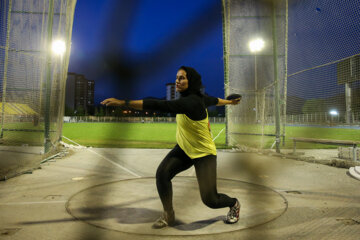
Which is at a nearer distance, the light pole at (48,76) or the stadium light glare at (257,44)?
the stadium light glare at (257,44)

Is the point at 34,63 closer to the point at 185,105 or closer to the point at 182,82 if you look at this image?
the point at 182,82

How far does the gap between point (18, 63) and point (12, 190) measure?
10.1ft

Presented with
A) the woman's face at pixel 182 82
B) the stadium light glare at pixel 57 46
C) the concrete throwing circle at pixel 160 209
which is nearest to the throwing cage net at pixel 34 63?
A: the stadium light glare at pixel 57 46

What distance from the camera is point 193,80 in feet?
7.73

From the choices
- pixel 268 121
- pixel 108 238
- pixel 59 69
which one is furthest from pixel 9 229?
pixel 268 121

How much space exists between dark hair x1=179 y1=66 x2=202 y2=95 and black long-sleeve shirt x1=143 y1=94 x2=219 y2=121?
5 cm

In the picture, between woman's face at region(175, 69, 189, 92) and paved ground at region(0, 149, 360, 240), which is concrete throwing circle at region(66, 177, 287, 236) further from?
woman's face at region(175, 69, 189, 92)

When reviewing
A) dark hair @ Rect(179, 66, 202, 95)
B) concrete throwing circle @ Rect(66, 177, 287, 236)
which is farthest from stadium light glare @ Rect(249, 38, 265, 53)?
concrete throwing circle @ Rect(66, 177, 287, 236)

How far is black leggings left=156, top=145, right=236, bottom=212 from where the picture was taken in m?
2.69

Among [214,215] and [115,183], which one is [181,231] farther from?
[115,183]

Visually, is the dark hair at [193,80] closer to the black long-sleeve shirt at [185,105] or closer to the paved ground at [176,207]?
the black long-sleeve shirt at [185,105]

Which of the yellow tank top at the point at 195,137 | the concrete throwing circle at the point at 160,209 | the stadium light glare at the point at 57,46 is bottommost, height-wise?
the concrete throwing circle at the point at 160,209

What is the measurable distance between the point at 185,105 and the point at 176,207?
202 cm

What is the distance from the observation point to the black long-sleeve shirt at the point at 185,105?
1602 mm
